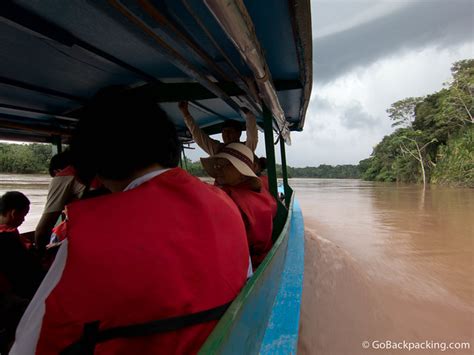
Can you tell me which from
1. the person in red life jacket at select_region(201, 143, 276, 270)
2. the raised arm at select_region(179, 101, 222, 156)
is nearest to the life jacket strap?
the person in red life jacket at select_region(201, 143, 276, 270)

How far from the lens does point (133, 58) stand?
2068 millimetres

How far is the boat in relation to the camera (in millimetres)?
1097

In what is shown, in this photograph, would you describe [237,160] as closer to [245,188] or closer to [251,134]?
[245,188]

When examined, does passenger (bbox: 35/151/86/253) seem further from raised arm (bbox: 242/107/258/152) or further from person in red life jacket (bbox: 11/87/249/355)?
Answer: raised arm (bbox: 242/107/258/152)

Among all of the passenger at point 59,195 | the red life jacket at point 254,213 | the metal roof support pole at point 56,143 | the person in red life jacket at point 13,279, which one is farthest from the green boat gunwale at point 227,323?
the metal roof support pole at point 56,143

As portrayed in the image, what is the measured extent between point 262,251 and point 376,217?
7.77 meters

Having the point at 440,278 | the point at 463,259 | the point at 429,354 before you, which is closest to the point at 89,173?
the point at 429,354

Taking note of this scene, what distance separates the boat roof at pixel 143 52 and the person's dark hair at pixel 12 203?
88 cm

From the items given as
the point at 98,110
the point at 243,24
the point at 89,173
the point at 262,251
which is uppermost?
the point at 243,24

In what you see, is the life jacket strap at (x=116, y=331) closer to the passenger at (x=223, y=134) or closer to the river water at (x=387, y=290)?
the passenger at (x=223, y=134)

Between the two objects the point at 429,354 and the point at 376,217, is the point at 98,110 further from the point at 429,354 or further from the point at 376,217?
the point at 376,217

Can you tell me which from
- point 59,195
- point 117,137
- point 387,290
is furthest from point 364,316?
point 117,137

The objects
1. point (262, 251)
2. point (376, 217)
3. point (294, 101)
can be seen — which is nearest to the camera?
point (262, 251)

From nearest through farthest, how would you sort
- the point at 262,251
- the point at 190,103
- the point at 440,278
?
the point at 262,251 < the point at 190,103 < the point at 440,278
